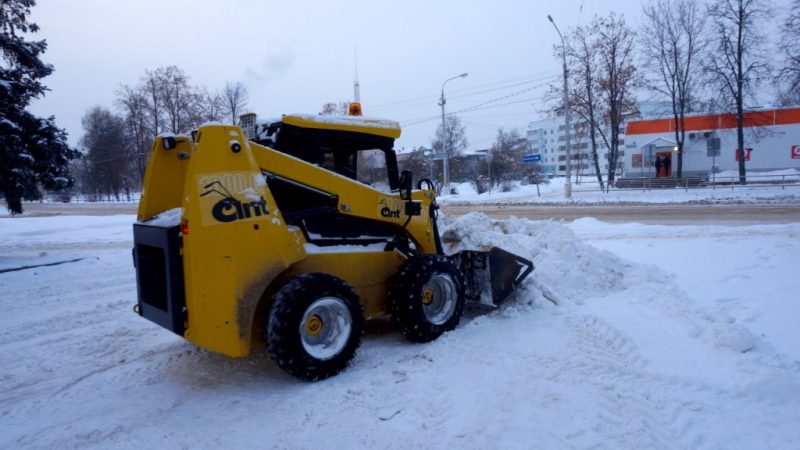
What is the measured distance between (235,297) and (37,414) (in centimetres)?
185

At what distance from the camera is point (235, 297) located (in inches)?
165

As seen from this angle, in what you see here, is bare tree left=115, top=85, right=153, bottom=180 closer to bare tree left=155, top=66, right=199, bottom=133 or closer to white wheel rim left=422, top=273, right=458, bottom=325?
bare tree left=155, top=66, right=199, bottom=133

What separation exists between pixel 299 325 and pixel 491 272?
2846 millimetres

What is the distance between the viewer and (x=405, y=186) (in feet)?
18.5

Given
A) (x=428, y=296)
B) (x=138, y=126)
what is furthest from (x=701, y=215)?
(x=138, y=126)

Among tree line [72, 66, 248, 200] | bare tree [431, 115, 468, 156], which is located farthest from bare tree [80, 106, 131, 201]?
bare tree [431, 115, 468, 156]

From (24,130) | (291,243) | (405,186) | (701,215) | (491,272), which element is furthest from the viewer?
(701,215)

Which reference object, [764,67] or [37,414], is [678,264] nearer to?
[37,414]

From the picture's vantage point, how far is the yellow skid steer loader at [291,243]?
4199 millimetres

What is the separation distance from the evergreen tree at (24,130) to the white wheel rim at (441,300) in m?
11.6

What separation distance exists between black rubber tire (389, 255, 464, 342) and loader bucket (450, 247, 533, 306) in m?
0.96

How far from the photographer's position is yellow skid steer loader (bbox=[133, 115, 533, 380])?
4.20m

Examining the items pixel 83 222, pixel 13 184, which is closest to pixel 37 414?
pixel 13 184

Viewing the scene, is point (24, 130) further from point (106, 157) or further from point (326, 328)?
point (106, 157)
